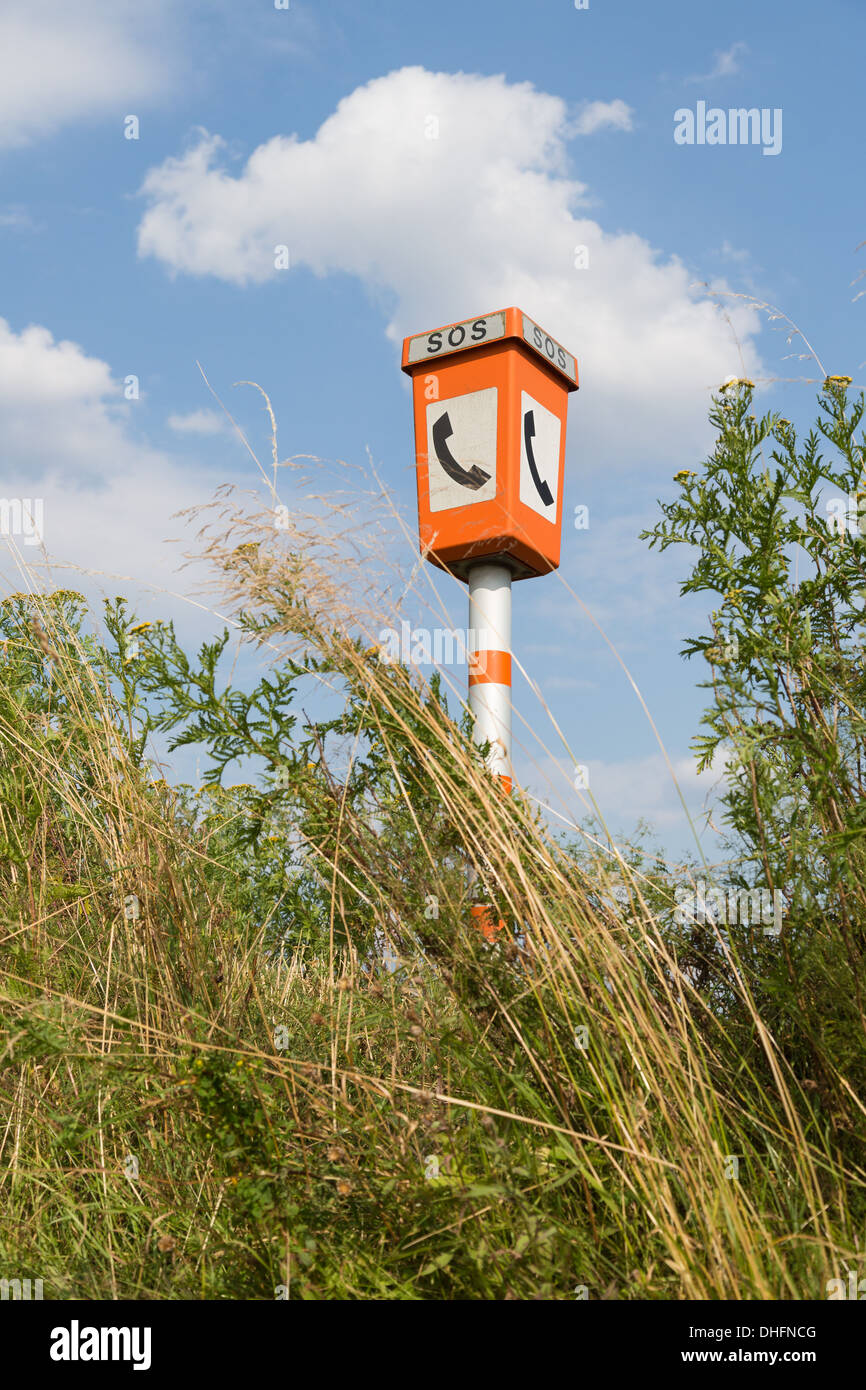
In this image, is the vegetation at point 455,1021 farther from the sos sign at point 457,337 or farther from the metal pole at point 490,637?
the sos sign at point 457,337

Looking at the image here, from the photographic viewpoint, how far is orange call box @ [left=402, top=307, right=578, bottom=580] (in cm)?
382

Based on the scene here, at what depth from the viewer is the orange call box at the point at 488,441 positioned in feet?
12.5

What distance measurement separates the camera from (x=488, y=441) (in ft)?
12.7

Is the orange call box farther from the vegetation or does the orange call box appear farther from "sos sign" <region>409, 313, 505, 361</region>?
the vegetation

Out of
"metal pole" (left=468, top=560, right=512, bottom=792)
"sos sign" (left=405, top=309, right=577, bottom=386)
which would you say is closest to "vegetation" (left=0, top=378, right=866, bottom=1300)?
"metal pole" (left=468, top=560, right=512, bottom=792)

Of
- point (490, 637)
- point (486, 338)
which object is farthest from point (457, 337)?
point (490, 637)

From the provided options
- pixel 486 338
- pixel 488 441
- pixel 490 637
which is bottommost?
pixel 490 637

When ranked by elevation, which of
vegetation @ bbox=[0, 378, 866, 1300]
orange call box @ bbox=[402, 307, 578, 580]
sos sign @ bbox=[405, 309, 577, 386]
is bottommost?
vegetation @ bbox=[0, 378, 866, 1300]

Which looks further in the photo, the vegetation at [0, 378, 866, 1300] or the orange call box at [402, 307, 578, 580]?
the orange call box at [402, 307, 578, 580]

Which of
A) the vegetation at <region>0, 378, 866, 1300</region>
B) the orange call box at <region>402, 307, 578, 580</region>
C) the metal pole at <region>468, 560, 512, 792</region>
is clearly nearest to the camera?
the vegetation at <region>0, 378, 866, 1300</region>

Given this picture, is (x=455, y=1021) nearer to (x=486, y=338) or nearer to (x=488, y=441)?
(x=488, y=441)

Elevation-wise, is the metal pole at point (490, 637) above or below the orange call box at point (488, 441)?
below

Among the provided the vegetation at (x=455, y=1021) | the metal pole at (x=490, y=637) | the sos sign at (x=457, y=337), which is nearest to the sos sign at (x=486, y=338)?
the sos sign at (x=457, y=337)
